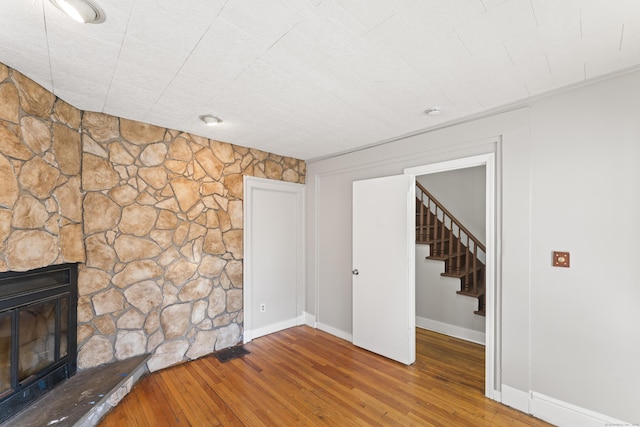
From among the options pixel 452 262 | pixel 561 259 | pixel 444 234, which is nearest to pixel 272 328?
pixel 452 262

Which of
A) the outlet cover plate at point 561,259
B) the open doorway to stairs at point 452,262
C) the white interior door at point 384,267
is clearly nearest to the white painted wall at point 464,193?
the open doorway to stairs at point 452,262

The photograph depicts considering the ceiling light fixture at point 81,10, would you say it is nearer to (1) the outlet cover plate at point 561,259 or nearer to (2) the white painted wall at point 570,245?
(2) the white painted wall at point 570,245

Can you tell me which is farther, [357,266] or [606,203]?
[357,266]

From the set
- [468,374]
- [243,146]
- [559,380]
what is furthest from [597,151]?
[243,146]

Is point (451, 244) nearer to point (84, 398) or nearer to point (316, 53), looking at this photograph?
point (316, 53)

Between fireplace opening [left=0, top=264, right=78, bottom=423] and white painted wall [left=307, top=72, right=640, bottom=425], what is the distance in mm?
3560

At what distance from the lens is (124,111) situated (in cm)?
248

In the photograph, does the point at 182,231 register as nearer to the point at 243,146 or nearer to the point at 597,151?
the point at 243,146

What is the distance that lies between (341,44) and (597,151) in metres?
1.92

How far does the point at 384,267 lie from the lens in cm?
320

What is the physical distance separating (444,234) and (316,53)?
3.59 metres

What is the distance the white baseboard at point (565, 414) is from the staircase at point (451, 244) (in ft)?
4.65

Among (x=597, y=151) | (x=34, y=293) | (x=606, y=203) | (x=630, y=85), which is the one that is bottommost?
(x=34, y=293)

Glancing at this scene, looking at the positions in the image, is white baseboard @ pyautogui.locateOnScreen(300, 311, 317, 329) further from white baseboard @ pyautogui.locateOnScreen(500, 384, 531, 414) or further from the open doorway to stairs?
white baseboard @ pyautogui.locateOnScreen(500, 384, 531, 414)
